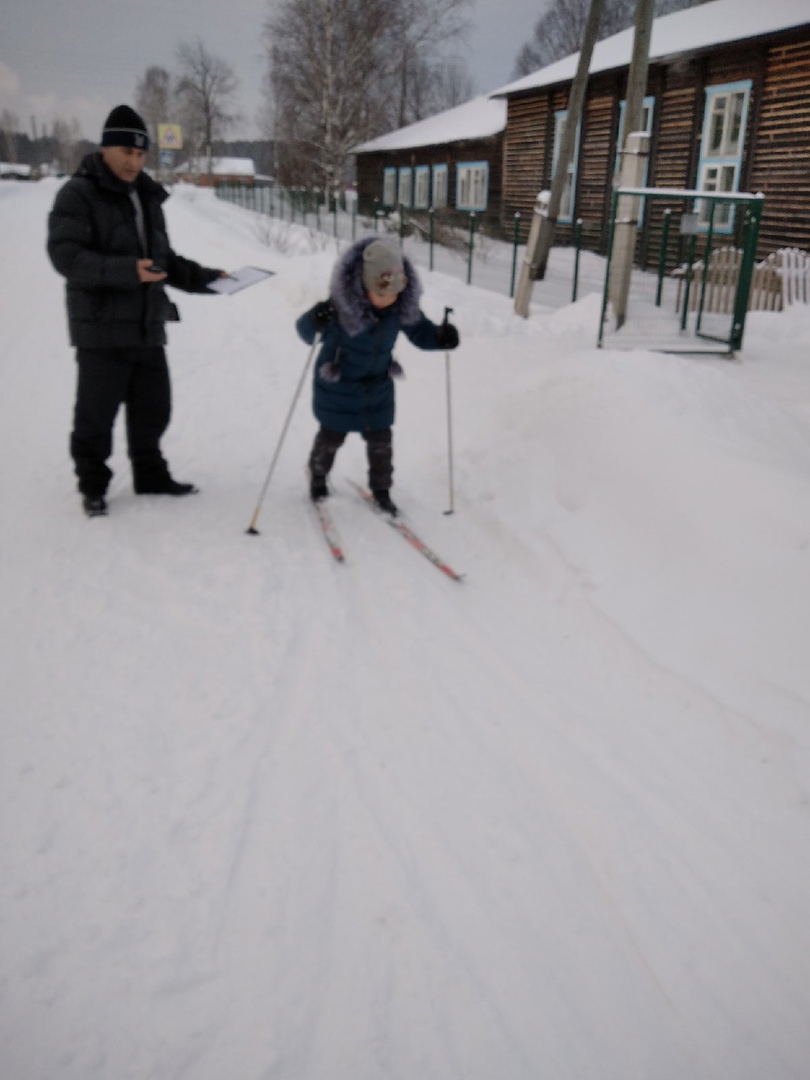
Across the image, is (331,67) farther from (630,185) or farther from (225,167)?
(225,167)

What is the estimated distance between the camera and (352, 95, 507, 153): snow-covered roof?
22.2m

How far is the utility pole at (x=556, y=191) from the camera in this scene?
9.19 meters

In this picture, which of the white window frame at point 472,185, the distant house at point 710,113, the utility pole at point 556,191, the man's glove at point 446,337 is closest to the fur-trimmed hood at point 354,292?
the man's glove at point 446,337

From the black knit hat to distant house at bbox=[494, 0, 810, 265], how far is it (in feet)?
28.3

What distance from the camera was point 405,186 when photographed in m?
27.8

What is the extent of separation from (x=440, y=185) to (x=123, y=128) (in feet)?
80.3

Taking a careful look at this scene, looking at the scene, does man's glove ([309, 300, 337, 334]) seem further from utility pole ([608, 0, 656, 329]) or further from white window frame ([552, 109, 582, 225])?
white window frame ([552, 109, 582, 225])

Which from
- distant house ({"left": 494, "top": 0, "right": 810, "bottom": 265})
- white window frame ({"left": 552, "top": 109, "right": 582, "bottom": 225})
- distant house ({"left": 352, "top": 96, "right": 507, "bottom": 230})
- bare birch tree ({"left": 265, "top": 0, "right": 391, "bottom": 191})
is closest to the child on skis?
distant house ({"left": 494, "top": 0, "right": 810, "bottom": 265})

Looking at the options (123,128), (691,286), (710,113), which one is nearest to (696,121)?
(710,113)

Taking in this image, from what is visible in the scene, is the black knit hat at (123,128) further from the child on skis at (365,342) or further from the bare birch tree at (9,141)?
the bare birch tree at (9,141)

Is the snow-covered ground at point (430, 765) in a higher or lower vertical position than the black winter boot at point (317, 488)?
lower

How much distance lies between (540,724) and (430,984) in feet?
3.54

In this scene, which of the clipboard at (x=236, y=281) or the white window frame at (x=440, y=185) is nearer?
the clipboard at (x=236, y=281)

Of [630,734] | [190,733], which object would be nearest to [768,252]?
[630,734]
